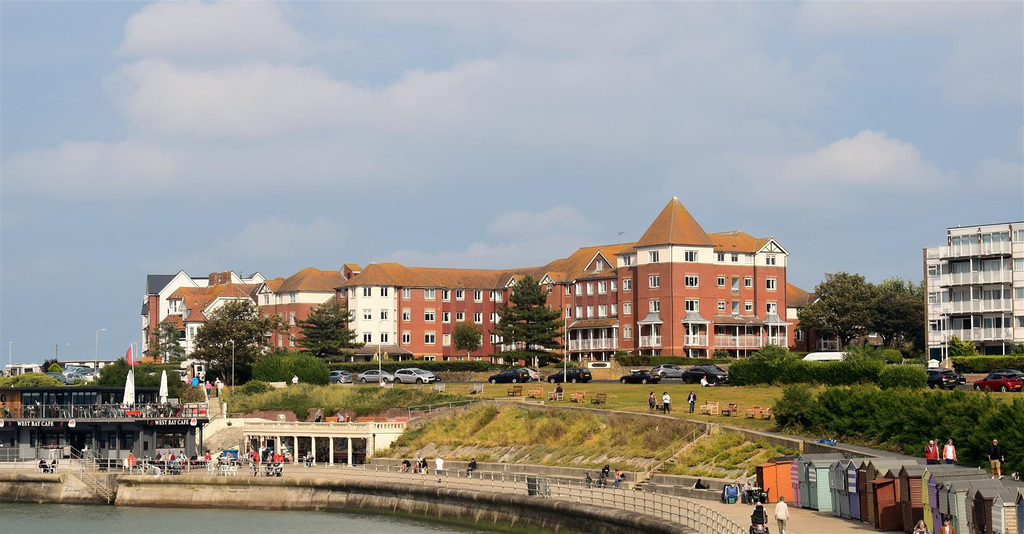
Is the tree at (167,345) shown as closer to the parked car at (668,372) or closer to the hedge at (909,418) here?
the parked car at (668,372)

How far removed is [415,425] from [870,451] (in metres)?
34.4

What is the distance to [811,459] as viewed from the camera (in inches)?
1737

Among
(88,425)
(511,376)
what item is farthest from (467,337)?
(88,425)

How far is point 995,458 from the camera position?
41.9 m

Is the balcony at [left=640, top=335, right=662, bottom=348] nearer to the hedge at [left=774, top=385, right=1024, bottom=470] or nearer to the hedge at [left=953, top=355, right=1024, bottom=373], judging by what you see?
the hedge at [left=953, top=355, right=1024, bottom=373]

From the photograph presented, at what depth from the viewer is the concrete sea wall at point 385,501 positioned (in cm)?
4672

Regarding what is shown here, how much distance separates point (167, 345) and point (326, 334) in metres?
33.8

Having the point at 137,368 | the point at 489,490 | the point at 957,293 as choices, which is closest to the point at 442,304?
the point at 137,368

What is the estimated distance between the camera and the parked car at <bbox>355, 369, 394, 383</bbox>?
328ft

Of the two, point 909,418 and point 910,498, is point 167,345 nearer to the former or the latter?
point 909,418

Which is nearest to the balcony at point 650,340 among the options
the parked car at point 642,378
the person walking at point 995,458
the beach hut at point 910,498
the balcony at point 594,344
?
the balcony at point 594,344

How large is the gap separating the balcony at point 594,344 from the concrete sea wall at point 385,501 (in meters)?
59.9

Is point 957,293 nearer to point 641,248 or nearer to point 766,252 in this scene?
point 766,252

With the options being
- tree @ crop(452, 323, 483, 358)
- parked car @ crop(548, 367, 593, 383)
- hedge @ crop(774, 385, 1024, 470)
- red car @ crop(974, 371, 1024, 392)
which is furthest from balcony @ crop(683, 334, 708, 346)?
hedge @ crop(774, 385, 1024, 470)
